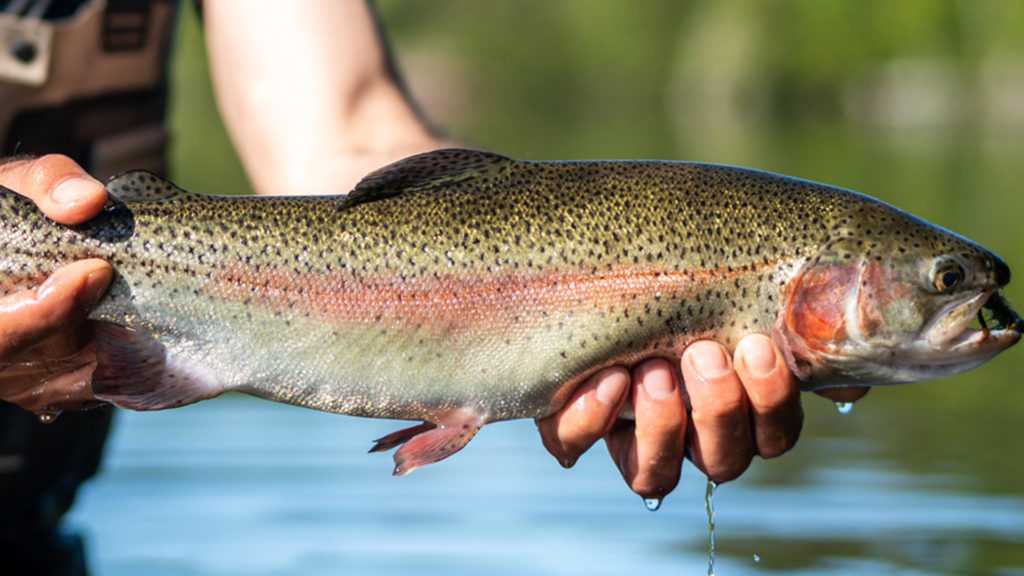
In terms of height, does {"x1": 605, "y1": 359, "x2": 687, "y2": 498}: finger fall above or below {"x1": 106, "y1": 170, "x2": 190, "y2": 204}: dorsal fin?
below

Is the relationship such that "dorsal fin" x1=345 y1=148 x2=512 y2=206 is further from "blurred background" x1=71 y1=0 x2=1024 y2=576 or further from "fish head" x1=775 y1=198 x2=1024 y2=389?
"blurred background" x1=71 y1=0 x2=1024 y2=576

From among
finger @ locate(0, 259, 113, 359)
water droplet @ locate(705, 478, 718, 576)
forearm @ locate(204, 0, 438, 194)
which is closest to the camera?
finger @ locate(0, 259, 113, 359)

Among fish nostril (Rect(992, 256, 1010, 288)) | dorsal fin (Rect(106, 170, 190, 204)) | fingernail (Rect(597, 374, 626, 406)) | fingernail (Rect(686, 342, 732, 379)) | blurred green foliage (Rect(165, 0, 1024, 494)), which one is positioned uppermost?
dorsal fin (Rect(106, 170, 190, 204))

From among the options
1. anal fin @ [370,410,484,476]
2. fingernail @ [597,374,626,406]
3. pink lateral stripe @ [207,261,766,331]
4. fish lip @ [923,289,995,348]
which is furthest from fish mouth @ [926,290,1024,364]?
anal fin @ [370,410,484,476]

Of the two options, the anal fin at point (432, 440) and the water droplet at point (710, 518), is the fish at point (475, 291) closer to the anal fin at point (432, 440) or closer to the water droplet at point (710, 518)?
the anal fin at point (432, 440)

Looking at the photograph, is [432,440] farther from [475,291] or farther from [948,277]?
[948,277]

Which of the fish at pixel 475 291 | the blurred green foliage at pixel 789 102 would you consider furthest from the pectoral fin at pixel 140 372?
the blurred green foliage at pixel 789 102

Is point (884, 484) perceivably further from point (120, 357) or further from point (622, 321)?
point (120, 357)
